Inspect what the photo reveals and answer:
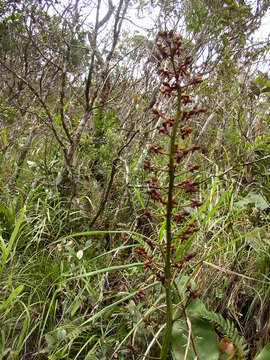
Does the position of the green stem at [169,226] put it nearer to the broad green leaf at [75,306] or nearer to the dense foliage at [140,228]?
the dense foliage at [140,228]

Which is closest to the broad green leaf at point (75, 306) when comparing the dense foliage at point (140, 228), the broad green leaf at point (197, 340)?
the dense foliage at point (140, 228)

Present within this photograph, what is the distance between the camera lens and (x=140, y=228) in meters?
2.49

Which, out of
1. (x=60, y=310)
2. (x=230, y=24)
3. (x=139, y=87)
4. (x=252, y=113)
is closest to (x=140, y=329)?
(x=60, y=310)

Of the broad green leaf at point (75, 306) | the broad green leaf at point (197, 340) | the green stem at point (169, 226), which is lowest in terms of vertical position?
the broad green leaf at point (75, 306)

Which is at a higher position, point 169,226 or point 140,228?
point 169,226

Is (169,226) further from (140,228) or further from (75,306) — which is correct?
(140,228)

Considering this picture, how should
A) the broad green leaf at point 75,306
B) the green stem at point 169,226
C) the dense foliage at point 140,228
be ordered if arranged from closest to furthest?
the green stem at point 169,226 < the dense foliage at point 140,228 < the broad green leaf at point 75,306

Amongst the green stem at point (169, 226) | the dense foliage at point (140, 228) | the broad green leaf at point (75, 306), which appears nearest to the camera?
the green stem at point (169, 226)

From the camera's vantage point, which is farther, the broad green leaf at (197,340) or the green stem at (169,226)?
the broad green leaf at (197,340)

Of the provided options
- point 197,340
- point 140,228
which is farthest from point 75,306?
point 140,228

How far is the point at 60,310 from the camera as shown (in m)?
1.85

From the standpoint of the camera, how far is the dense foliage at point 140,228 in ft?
4.36

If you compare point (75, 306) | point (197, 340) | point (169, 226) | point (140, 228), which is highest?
point (169, 226)

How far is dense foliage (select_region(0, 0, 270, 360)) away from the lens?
1.33m
